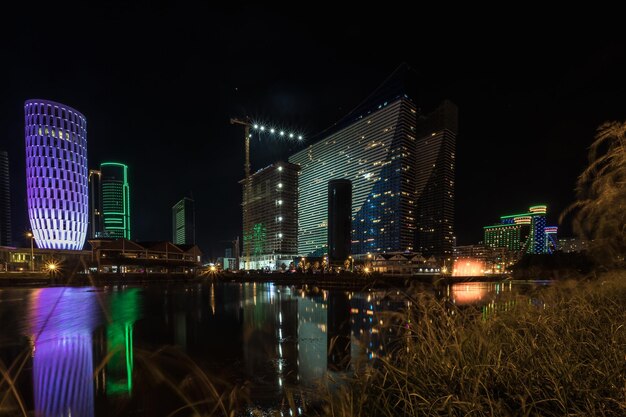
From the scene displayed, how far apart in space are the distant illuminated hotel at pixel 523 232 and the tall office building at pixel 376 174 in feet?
234

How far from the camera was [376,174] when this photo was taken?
134 meters

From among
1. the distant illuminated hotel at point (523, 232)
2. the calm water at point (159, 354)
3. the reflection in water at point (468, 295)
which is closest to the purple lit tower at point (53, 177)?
the calm water at point (159, 354)

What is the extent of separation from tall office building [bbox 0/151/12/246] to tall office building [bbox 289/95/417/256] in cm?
15814

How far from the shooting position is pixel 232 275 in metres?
60.5

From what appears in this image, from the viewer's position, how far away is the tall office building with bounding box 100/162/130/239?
161000mm

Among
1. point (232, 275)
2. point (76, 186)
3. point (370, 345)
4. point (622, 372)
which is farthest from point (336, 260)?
point (76, 186)

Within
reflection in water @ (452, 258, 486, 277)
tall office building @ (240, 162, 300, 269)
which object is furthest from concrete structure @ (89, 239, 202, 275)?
reflection in water @ (452, 258, 486, 277)

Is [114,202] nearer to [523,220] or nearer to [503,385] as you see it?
[503,385]

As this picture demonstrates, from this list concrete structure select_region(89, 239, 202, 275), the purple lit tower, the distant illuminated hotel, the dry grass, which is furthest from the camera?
the distant illuminated hotel

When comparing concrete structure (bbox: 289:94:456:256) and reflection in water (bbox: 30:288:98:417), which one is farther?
concrete structure (bbox: 289:94:456:256)

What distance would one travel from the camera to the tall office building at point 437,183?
6093 inches

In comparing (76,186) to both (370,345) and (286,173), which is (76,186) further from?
(370,345)

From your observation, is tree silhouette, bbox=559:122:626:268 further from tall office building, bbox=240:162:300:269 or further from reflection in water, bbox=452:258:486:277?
tall office building, bbox=240:162:300:269

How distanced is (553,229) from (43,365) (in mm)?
217777
